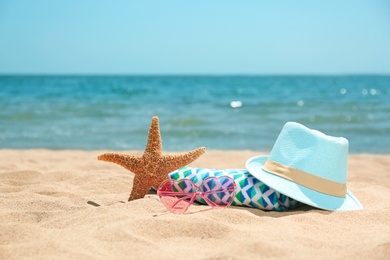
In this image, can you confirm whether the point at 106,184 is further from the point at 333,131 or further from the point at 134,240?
the point at 333,131

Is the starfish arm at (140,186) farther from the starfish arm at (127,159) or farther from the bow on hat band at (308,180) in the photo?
the bow on hat band at (308,180)

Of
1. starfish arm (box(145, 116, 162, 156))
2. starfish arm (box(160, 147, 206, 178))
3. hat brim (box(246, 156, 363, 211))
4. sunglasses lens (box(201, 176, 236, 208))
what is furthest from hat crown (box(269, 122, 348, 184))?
starfish arm (box(145, 116, 162, 156))

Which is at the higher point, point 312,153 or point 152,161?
point 312,153

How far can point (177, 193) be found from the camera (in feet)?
12.2

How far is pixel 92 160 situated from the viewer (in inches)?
254

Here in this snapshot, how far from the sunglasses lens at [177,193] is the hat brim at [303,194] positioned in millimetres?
501

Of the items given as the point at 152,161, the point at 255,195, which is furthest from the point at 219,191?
the point at 152,161

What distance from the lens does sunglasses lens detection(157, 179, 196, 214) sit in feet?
11.6

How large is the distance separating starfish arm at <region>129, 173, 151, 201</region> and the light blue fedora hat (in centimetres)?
80

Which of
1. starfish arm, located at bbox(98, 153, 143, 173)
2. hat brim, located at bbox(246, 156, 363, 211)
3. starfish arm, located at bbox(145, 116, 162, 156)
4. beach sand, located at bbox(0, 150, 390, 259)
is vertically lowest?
beach sand, located at bbox(0, 150, 390, 259)

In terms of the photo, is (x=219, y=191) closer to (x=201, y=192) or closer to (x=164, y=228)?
(x=201, y=192)

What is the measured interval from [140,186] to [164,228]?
89 centimetres

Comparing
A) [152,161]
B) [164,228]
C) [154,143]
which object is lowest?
[164,228]

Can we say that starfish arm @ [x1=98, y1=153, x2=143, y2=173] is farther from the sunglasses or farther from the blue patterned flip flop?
the blue patterned flip flop
